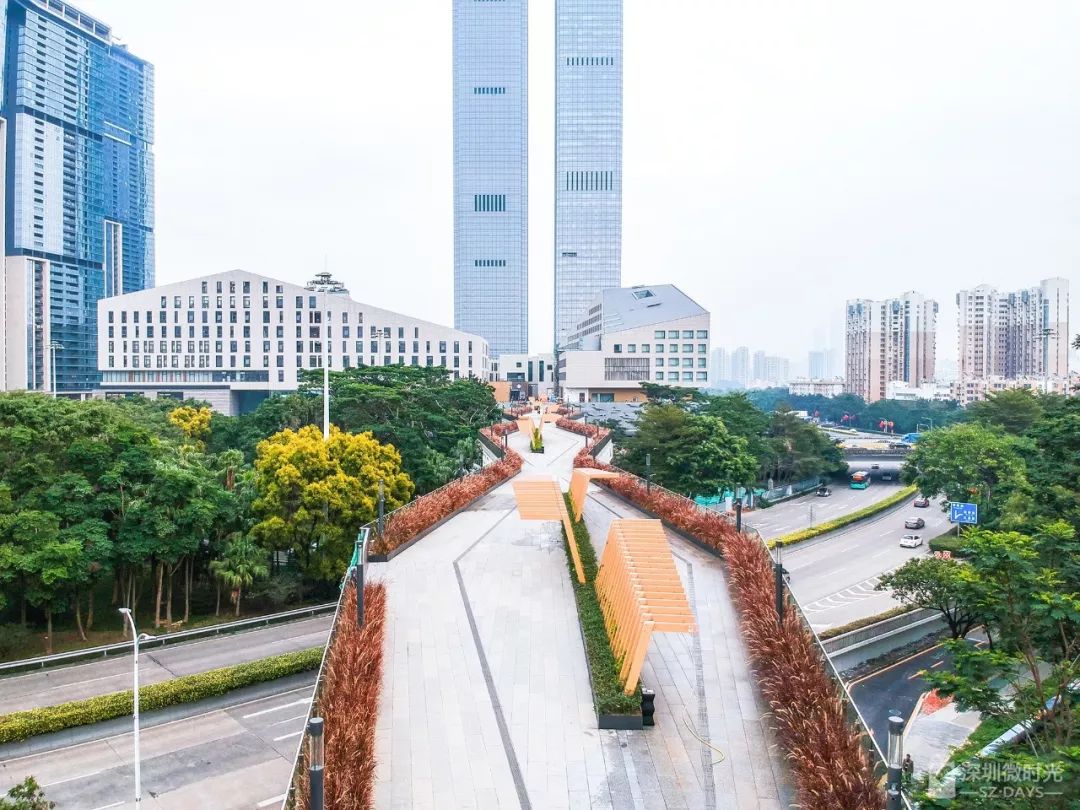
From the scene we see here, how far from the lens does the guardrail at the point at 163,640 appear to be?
18031 mm

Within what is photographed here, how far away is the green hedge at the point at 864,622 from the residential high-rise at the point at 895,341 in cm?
9517

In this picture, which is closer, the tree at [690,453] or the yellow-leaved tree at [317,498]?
the yellow-leaved tree at [317,498]

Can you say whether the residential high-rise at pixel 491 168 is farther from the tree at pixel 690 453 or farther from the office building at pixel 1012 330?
the tree at pixel 690 453

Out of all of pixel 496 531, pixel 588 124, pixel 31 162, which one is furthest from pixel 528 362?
pixel 496 531

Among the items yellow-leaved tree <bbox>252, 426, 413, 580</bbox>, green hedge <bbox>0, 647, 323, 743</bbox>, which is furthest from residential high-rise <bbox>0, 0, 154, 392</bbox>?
green hedge <bbox>0, 647, 323, 743</bbox>

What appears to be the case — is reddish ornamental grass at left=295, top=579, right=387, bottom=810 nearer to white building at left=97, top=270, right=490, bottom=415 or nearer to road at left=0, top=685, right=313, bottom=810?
road at left=0, top=685, right=313, bottom=810

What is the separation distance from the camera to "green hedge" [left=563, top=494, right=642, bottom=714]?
8.01 metres

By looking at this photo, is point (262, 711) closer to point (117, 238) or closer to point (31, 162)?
point (31, 162)

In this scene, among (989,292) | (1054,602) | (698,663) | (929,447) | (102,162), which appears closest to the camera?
(1054,602)

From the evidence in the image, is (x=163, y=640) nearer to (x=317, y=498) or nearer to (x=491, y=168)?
(x=317, y=498)

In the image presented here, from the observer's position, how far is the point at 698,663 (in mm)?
9539

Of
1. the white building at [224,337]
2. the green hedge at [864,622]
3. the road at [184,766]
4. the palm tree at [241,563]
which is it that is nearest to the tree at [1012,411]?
the green hedge at [864,622]

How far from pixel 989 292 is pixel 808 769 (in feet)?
369

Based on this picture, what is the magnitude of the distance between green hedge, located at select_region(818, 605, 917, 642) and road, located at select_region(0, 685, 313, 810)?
1461cm
